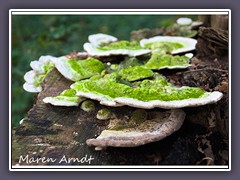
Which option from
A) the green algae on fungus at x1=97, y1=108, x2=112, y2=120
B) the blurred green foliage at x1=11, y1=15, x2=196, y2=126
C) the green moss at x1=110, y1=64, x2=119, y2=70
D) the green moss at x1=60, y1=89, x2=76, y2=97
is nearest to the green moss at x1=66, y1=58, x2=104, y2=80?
the green moss at x1=110, y1=64, x2=119, y2=70

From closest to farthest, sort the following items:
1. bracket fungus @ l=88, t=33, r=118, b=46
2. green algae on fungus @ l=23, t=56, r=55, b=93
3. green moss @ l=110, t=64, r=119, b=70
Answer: green moss @ l=110, t=64, r=119, b=70 → green algae on fungus @ l=23, t=56, r=55, b=93 → bracket fungus @ l=88, t=33, r=118, b=46

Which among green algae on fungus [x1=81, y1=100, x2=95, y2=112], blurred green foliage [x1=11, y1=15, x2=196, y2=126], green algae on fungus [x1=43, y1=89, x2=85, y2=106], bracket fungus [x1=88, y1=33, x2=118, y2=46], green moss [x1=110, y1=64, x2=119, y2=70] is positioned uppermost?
blurred green foliage [x1=11, y1=15, x2=196, y2=126]

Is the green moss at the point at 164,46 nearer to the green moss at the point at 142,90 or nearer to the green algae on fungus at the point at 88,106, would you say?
the green moss at the point at 142,90

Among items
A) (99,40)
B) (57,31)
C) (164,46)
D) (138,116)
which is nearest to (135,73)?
(138,116)

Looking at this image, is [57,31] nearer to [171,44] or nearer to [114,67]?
[171,44]

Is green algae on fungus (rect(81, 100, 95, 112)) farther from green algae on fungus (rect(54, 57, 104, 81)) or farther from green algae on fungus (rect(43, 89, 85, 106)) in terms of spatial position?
green algae on fungus (rect(54, 57, 104, 81))
